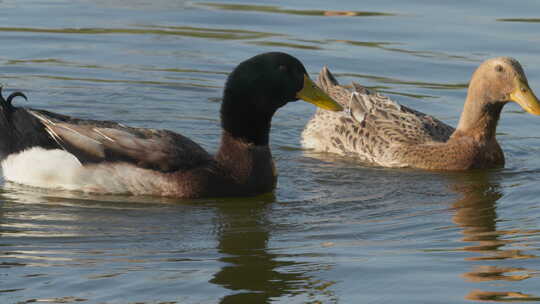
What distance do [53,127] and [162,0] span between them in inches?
327

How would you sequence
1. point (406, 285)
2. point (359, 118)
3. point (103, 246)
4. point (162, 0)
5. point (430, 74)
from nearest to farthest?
point (406, 285), point (103, 246), point (359, 118), point (430, 74), point (162, 0)

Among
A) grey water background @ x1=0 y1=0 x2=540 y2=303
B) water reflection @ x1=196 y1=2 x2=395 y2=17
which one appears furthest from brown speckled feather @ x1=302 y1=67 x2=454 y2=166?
water reflection @ x1=196 y1=2 x2=395 y2=17

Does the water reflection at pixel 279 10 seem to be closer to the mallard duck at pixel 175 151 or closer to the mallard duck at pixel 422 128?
the mallard duck at pixel 422 128

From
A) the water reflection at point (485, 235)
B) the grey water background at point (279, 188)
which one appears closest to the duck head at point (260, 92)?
the grey water background at point (279, 188)

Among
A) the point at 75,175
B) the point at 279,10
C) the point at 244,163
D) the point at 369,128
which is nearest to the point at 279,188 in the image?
the point at 244,163

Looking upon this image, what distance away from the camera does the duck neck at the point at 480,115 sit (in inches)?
465

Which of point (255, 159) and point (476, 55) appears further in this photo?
point (476, 55)

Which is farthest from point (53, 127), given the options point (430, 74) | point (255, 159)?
point (430, 74)

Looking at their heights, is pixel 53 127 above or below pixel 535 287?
above

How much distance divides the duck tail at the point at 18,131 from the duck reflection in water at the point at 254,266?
1.75 m

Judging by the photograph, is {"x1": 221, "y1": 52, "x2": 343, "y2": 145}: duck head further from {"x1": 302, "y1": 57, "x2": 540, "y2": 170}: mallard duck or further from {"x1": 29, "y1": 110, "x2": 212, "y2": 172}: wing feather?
{"x1": 302, "y1": 57, "x2": 540, "y2": 170}: mallard duck

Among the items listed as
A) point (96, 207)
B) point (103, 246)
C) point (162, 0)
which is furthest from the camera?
point (162, 0)

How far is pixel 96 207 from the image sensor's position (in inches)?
385

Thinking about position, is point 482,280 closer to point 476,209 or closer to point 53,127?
point 476,209
